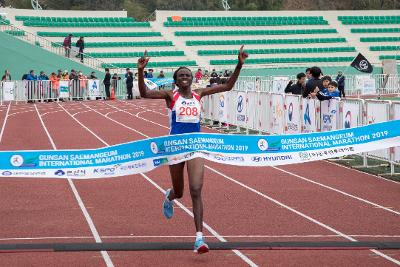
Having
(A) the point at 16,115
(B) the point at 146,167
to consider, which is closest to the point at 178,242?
(B) the point at 146,167

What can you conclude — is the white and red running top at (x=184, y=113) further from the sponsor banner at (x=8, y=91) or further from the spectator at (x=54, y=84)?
the spectator at (x=54, y=84)

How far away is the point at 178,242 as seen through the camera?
10266 mm

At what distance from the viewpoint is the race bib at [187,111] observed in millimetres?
9906

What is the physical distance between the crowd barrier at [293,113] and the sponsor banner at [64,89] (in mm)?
16140

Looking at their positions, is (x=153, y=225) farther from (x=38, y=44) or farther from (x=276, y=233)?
(x=38, y=44)

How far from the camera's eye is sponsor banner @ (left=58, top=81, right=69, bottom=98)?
46.3 m

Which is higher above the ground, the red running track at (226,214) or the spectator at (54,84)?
the spectator at (54,84)

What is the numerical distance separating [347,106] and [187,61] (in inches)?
1607

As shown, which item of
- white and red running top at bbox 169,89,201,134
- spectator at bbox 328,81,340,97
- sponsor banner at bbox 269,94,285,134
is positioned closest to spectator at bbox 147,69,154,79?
sponsor banner at bbox 269,94,285,134

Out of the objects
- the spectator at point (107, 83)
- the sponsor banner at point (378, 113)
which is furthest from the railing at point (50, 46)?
the sponsor banner at point (378, 113)

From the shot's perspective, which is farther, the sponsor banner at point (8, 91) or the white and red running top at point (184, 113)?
the sponsor banner at point (8, 91)

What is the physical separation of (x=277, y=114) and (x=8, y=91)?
2316cm

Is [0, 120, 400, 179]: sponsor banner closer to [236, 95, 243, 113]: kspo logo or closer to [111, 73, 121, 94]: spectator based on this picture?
[236, 95, 243, 113]: kspo logo

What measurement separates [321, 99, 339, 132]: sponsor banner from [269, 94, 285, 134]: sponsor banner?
3048 mm
